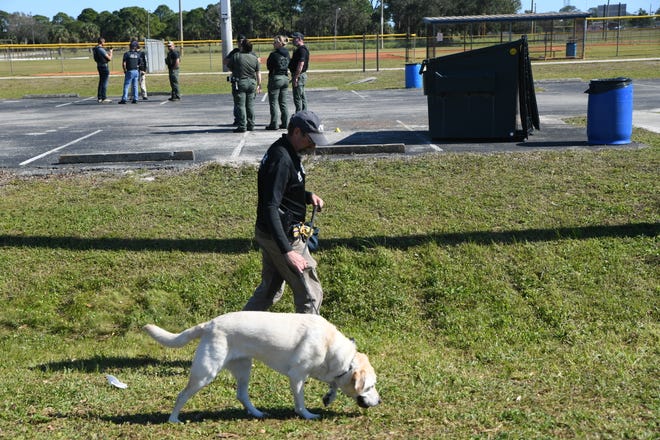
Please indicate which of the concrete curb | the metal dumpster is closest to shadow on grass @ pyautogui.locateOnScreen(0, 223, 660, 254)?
the concrete curb

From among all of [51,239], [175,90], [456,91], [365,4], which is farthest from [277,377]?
[365,4]

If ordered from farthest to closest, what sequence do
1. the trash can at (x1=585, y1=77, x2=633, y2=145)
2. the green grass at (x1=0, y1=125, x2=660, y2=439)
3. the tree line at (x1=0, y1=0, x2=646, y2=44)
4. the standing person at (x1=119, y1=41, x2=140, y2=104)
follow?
the tree line at (x1=0, y1=0, x2=646, y2=44), the standing person at (x1=119, y1=41, x2=140, y2=104), the trash can at (x1=585, y1=77, x2=633, y2=145), the green grass at (x1=0, y1=125, x2=660, y2=439)

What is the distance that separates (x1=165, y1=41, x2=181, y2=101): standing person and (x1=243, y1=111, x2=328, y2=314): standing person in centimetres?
1760

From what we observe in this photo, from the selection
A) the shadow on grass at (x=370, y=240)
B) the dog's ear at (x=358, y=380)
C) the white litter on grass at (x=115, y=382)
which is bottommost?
the white litter on grass at (x=115, y=382)

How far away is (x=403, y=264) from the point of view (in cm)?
817

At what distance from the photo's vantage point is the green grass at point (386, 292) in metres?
4.99

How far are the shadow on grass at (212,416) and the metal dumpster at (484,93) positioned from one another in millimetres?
8282

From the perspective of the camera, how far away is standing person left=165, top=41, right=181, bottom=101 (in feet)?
73.1

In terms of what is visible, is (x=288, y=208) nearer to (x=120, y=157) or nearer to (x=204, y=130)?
(x=120, y=157)

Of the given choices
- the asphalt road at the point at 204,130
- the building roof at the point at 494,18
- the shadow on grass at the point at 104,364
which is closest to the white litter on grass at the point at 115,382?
the shadow on grass at the point at 104,364

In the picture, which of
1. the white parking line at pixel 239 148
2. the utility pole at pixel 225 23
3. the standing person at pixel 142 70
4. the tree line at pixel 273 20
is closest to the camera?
the white parking line at pixel 239 148

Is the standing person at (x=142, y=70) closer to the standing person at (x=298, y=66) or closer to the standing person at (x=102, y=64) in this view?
the standing person at (x=102, y=64)

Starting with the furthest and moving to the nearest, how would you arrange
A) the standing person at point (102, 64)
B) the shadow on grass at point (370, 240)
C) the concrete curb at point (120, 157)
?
the standing person at point (102, 64) < the concrete curb at point (120, 157) < the shadow on grass at point (370, 240)

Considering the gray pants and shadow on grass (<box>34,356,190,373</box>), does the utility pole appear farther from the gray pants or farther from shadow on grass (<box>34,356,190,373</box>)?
the gray pants
